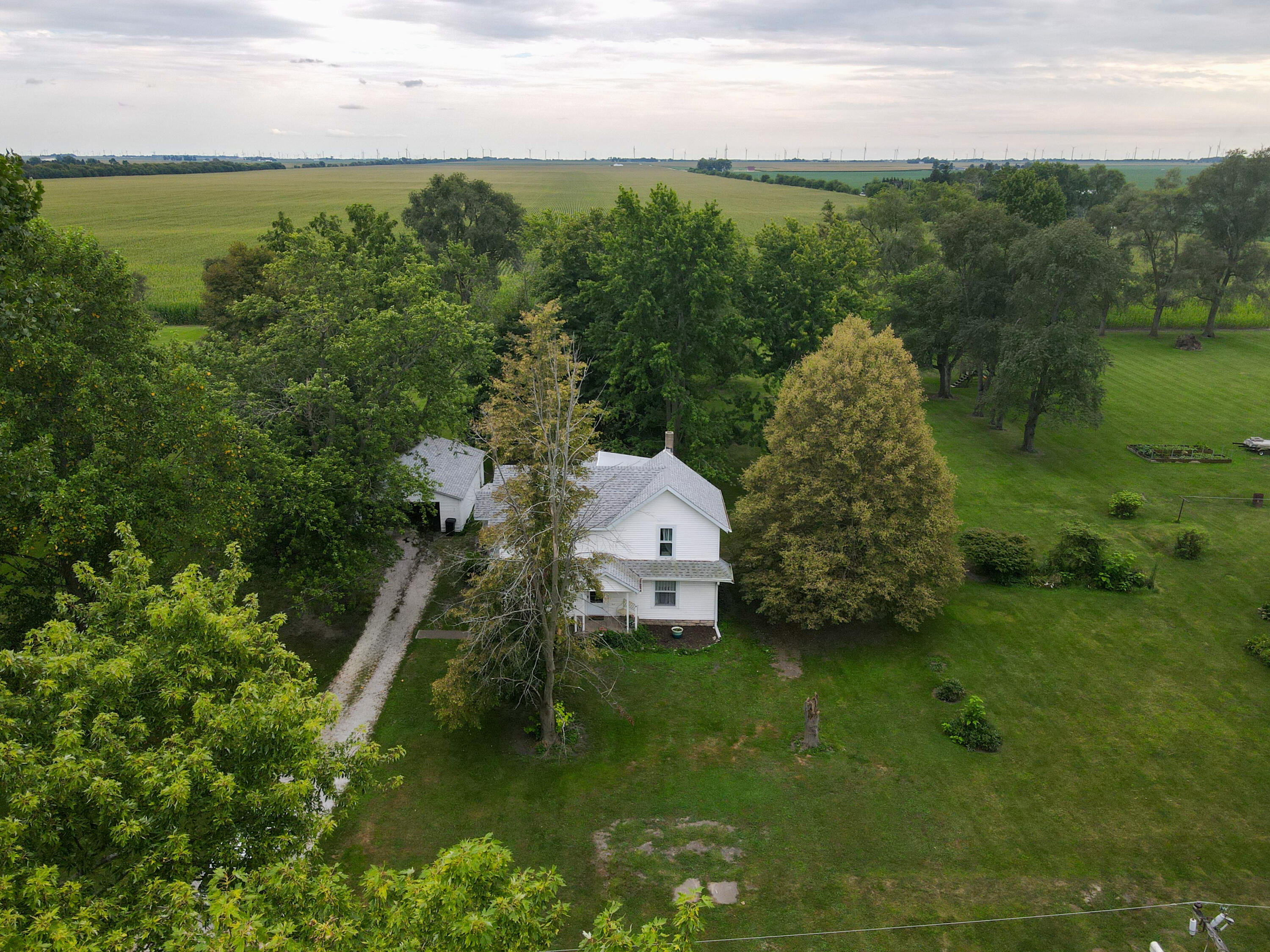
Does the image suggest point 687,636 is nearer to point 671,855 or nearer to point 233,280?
point 671,855

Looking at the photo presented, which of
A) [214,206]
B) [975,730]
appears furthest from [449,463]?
[214,206]

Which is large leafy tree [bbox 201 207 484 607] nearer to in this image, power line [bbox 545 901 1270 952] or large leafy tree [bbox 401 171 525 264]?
power line [bbox 545 901 1270 952]

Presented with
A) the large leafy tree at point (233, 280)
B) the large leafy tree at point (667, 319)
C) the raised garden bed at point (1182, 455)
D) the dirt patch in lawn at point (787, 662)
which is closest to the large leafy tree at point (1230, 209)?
the raised garden bed at point (1182, 455)

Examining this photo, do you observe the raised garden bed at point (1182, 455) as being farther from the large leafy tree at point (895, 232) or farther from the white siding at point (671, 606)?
the white siding at point (671, 606)

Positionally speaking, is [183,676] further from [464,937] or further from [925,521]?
[925,521]

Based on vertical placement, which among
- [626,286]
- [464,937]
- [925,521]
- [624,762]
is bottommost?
[624,762]

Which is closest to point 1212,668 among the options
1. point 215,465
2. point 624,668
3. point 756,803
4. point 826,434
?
point 826,434
